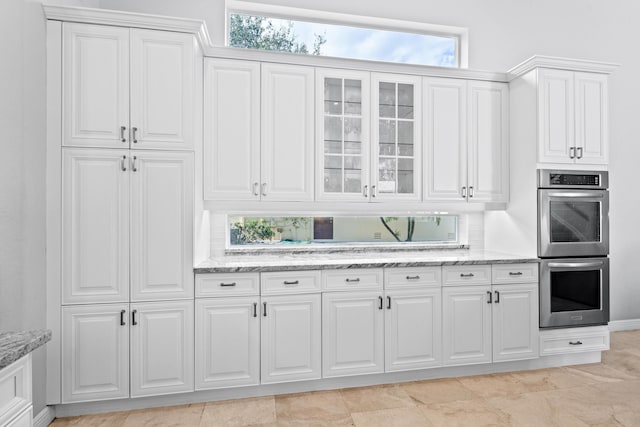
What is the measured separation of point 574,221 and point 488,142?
92cm

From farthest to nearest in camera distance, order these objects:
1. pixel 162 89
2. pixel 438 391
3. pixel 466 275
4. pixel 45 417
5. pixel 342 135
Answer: pixel 342 135 < pixel 466 275 < pixel 438 391 < pixel 162 89 < pixel 45 417

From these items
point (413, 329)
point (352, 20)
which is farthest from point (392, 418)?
point (352, 20)

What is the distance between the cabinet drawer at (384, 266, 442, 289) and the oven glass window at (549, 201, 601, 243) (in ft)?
3.36

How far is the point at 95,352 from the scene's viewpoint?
2326 millimetres

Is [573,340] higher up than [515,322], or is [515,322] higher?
[515,322]

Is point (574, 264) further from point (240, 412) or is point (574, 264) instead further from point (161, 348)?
point (161, 348)

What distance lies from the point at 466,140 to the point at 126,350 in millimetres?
2967

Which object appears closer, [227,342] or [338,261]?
[227,342]

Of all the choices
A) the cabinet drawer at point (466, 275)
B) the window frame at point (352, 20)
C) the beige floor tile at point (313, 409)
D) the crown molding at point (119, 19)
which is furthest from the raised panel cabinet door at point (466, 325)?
the crown molding at point (119, 19)

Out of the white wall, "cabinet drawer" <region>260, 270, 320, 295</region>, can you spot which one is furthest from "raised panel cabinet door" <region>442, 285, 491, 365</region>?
the white wall

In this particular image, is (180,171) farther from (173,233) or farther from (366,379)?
(366,379)

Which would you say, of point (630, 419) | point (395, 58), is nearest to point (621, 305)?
point (630, 419)

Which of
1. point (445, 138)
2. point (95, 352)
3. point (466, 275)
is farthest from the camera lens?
point (445, 138)

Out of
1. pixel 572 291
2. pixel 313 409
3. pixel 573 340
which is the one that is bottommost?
pixel 313 409
